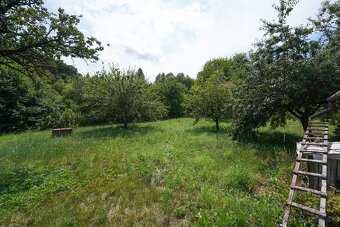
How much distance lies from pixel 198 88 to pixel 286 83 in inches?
260

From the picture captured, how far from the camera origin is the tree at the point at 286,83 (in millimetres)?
9195

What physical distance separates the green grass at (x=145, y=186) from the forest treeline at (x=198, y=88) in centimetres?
244

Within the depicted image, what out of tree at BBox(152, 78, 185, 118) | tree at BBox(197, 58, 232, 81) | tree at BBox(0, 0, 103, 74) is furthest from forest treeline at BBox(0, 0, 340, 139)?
tree at BBox(197, 58, 232, 81)

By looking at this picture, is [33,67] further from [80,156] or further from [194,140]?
[194,140]

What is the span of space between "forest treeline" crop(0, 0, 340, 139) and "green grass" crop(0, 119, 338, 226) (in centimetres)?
244

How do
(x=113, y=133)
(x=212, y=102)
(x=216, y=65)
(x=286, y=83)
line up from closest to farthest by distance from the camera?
(x=286, y=83) < (x=113, y=133) < (x=212, y=102) < (x=216, y=65)

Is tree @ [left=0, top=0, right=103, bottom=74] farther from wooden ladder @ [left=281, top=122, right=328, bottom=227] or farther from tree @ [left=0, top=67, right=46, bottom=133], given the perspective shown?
tree @ [left=0, top=67, right=46, bottom=133]

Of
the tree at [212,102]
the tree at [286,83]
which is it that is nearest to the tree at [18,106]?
the tree at [212,102]

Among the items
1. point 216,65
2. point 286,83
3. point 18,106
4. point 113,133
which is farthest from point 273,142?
point 216,65

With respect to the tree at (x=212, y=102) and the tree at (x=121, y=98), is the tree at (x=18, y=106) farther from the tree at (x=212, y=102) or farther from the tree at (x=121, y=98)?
the tree at (x=212, y=102)

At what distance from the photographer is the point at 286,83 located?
9.53m

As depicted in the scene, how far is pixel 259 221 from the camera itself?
162 inches

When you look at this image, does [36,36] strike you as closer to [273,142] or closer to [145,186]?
[145,186]

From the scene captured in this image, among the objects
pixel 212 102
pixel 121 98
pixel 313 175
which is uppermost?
pixel 121 98
